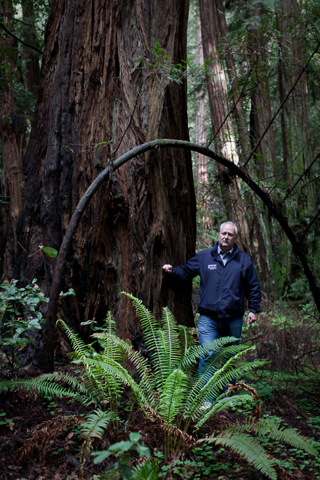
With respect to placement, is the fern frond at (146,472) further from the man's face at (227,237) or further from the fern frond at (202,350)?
the man's face at (227,237)

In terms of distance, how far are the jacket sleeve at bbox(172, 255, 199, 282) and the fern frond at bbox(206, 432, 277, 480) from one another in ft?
6.34

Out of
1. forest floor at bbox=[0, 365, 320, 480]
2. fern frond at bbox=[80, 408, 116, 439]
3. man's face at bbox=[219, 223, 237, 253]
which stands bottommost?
forest floor at bbox=[0, 365, 320, 480]

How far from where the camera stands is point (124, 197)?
13.8ft

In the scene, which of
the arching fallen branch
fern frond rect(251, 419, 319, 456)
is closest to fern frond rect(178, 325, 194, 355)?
fern frond rect(251, 419, 319, 456)

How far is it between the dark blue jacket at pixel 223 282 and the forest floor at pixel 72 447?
110 cm

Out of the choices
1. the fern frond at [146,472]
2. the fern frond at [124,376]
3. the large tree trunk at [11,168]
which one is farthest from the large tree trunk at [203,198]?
the large tree trunk at [11,168]

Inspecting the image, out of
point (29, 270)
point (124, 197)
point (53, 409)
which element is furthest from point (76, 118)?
point (53, 409)

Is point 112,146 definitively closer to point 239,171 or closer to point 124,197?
point 124,197

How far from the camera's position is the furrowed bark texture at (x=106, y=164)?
4270 mm

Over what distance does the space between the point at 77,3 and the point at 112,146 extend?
6.25 feet

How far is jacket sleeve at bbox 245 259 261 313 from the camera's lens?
4430 millimetres

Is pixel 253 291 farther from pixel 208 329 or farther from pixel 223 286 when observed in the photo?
pixel 208 329

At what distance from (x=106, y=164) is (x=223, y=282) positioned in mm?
1934

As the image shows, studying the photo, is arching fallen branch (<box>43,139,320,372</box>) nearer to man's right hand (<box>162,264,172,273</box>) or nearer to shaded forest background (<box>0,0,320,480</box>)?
shaded forest background (<box>0,0,320,480</box>)
